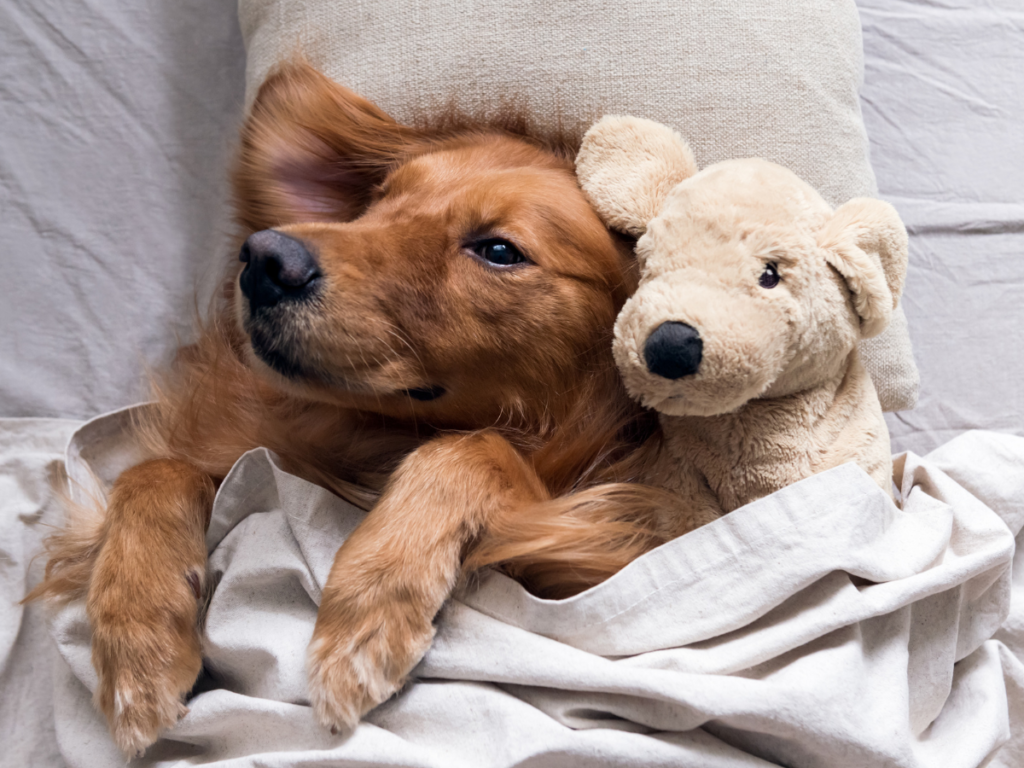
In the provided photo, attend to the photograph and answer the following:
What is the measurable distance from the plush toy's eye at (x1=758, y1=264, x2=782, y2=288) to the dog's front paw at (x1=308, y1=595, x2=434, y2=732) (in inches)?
25.1

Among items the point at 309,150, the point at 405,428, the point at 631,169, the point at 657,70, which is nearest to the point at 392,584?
the point at 405,428

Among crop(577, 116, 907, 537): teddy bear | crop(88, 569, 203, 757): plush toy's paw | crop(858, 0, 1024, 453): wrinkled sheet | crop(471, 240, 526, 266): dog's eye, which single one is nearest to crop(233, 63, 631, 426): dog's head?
crop(471, 240, 526, 266): dog's eye

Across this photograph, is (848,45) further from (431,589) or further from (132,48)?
(132,48)

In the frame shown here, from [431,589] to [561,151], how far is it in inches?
33.1

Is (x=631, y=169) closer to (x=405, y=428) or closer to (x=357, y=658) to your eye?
(x=405, y=428)

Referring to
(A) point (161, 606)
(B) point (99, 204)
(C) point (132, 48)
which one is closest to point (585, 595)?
(A) point (161, 606)

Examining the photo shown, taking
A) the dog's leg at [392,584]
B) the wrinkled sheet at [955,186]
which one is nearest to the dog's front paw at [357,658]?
the dog's leg at [392,584]

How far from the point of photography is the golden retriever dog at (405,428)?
0.99 metres

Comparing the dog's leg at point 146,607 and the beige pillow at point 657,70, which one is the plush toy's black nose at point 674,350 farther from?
the dog's leg at point 146,607

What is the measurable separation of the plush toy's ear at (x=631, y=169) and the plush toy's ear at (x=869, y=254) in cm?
26

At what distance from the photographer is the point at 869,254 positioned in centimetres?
99

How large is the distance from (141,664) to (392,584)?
0.41m

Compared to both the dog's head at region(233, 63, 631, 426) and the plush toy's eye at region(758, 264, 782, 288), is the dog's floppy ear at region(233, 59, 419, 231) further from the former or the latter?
the plush toy's eye at region(758, 264, 782, 288)

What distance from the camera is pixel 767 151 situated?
4.46 feet
